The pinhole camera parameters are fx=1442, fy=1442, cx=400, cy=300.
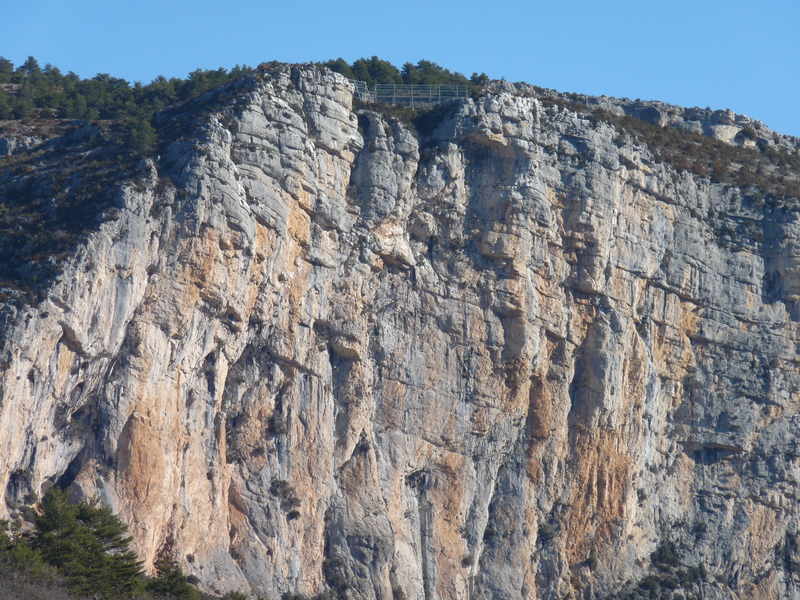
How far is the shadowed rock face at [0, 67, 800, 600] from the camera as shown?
44.3 metres

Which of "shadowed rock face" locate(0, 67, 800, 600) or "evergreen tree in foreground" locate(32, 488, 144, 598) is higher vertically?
"shadowed rock face" locate(0, 67, 800, 600)

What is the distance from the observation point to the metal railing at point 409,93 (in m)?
56.4

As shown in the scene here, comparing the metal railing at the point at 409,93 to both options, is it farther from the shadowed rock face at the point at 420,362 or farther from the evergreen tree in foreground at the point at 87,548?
the evergreen tree in foreground at the point at 87,548

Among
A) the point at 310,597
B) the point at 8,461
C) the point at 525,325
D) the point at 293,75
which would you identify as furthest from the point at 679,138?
the point at 8,461

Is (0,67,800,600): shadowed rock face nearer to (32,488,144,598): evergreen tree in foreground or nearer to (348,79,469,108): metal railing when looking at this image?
(32,488,144,598): evergreen tree in foreground

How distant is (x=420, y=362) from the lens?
166 ft

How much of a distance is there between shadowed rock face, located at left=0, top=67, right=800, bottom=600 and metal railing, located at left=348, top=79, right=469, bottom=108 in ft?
11.0

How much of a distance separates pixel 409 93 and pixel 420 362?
12230 millimetres

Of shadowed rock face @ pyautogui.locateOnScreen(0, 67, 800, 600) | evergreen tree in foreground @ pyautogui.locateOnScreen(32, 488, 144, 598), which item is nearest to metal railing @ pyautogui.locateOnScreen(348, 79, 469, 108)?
shadowed rock face @ pyautogui.locateOnScreen(0, 67, 800, 600)

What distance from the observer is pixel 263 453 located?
1858 inches

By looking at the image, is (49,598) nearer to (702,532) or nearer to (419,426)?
(419,426)

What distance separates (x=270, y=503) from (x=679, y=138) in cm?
2421

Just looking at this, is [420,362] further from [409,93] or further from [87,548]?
[87,548]

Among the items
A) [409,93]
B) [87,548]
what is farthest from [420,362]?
[87,548]
